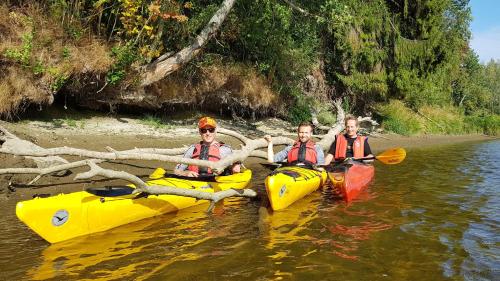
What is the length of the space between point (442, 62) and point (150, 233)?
20.0m

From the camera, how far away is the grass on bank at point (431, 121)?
2088 cm

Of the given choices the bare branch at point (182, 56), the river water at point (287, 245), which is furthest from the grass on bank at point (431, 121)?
the river water at point (287, 245)

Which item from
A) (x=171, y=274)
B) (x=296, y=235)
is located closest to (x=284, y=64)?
(x=296, y=235)

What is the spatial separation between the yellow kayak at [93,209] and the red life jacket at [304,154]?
2.07m

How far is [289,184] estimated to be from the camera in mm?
6414

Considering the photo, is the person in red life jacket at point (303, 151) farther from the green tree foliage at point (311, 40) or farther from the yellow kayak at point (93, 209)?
the green tree foliage at point (311, 40)

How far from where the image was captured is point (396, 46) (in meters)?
20.9

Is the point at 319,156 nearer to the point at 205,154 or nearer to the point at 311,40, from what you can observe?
the point at 205,154

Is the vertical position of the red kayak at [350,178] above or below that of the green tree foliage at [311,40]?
below

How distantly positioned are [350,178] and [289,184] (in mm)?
1373

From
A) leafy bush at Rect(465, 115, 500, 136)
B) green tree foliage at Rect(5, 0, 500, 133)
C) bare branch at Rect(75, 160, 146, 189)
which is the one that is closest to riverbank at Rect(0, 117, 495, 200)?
green tree foliage at Rect(5, 0, 500, 133)

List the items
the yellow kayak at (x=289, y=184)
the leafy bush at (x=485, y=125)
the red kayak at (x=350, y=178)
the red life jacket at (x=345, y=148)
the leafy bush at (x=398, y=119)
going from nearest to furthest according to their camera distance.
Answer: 1. the yellow kayak at (x=289, y=184)
2. the red kayak at (x=350, y=178)
3. the red life jacket at (x=345, y=148)
4. the leafy bush at (x=398, y=119)
5. the leafy bush at (x=485, y=125)

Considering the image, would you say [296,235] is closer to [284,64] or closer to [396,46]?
[284,64]

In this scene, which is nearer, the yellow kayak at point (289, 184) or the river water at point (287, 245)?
the river water at point (287, 245)
